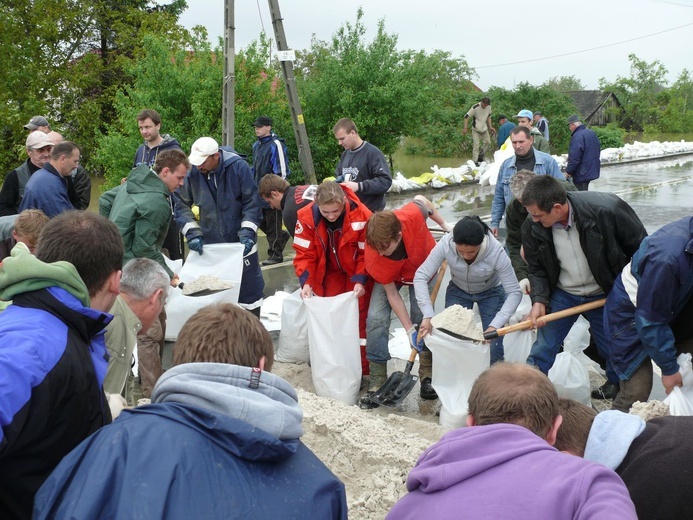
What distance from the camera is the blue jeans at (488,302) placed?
15.2 feet

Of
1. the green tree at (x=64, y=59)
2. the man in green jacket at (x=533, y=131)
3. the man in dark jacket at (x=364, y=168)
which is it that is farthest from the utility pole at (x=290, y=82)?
the man in dark jacket at (x=364, y=168)

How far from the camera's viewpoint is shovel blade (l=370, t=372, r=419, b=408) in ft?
15.5

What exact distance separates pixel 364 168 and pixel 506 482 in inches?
214

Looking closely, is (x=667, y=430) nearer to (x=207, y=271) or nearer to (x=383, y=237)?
(x=383, y=237)

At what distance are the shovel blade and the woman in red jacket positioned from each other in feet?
1.23

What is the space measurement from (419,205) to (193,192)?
2156 millimetres

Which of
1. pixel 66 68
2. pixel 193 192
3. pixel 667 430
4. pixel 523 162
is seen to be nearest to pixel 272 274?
pixel 193 192

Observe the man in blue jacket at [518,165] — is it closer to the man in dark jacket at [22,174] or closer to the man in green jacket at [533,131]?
the man in green jacket at [533,131]

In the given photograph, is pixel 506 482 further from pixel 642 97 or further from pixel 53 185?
pixel 642 97

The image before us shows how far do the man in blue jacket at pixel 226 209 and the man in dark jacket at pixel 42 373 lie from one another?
12.1ft

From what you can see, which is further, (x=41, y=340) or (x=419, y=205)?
(x=419, y=205)

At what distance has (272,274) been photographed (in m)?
8.10

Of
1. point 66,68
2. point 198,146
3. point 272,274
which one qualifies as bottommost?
point 272,274

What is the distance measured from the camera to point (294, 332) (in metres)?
5.35
